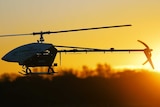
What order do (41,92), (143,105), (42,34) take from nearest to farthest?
1. (42,34)
2. (143,105)
3. (41,92)

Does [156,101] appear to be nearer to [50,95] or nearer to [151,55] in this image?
[50,95]

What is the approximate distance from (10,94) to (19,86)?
556 cm

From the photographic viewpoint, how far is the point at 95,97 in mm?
112688

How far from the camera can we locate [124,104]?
107375 millimetres

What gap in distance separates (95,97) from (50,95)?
7169 mm

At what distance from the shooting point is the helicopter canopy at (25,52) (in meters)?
72.7

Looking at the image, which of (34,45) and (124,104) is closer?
(34,45)

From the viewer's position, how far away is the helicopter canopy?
7269cm

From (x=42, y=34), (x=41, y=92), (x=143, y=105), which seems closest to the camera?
(x=42, y=34)

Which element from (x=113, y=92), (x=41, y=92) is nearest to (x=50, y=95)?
(x=41, y=92)

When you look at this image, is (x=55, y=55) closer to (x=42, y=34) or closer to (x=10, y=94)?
(x=42, y=34)

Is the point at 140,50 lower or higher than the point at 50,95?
higher

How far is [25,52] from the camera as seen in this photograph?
73.1 m

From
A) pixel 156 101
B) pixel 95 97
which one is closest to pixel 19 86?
pixel 95 97
